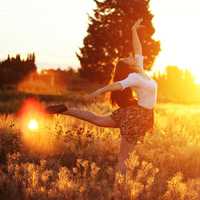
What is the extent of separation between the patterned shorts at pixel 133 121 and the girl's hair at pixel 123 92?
9 cm

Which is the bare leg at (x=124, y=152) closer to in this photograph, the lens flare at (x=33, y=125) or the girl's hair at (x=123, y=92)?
the girl's hair at (x=123, y=92)

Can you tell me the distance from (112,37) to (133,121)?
34420 mm

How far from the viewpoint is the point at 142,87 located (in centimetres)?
814

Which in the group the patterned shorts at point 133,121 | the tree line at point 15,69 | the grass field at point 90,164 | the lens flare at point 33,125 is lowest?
the grass field at point 90,164

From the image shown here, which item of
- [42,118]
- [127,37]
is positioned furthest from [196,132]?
[127,37]

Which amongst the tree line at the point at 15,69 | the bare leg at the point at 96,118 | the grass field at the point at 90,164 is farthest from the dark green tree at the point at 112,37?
the bare leg at the point at 96,118

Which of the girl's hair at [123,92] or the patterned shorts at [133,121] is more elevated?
the girl's hair at [123,92]

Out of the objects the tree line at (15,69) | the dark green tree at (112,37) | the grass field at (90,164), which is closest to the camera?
the grass field at (90,164)

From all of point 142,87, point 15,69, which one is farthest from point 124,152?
point 15,69

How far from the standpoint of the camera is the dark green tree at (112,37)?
42281mm

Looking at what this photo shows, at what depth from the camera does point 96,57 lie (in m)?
Answer: 44.1

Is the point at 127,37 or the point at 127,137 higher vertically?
the point at 127,37

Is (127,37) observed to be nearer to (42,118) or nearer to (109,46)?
(109,46)

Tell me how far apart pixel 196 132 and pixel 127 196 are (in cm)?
730
